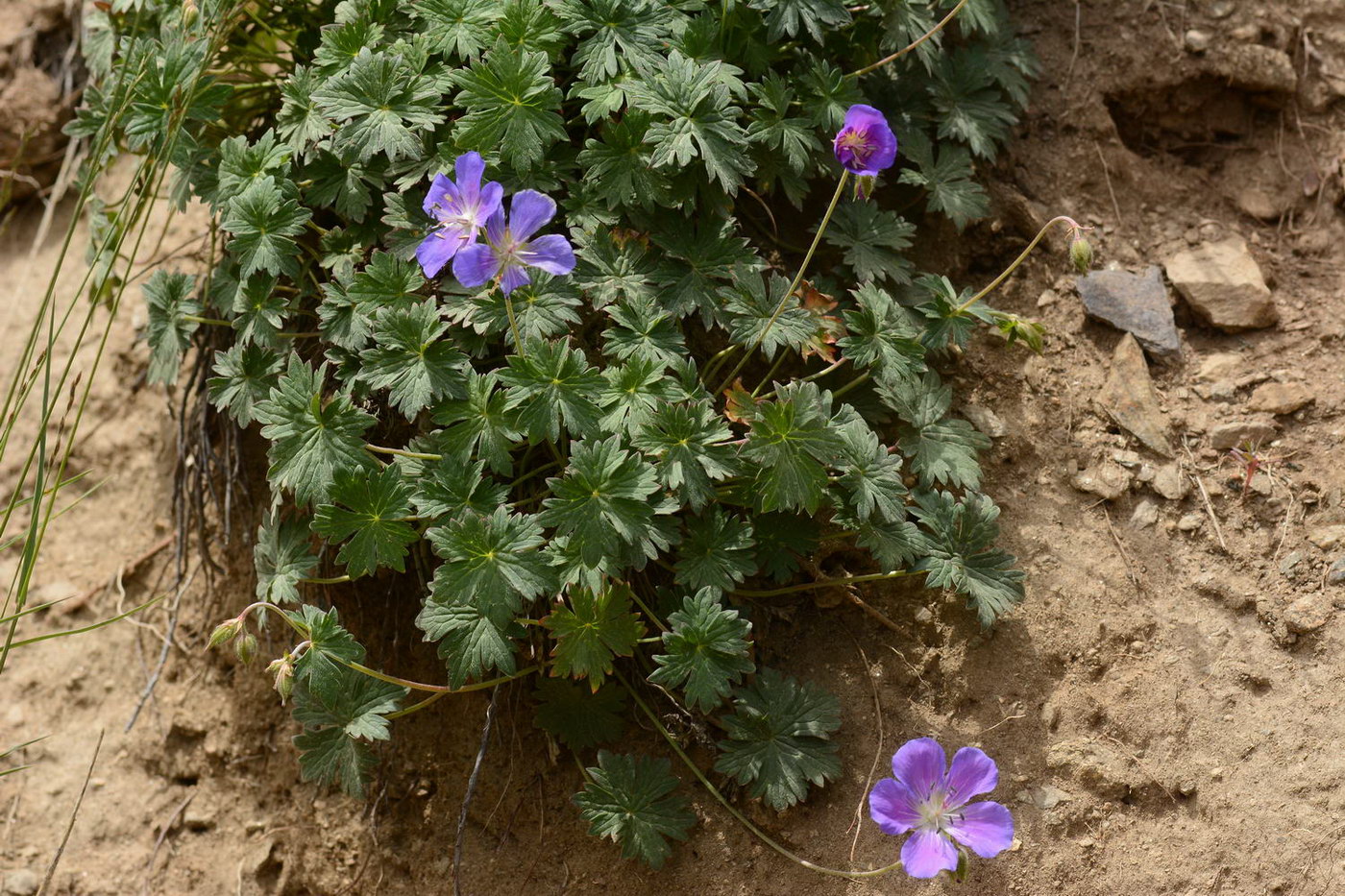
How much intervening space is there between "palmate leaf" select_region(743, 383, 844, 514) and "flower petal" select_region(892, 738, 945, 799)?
1.58ft

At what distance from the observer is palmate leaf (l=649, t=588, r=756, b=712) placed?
7.03 feet

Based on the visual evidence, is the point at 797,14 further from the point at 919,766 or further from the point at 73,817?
the point at 73,817

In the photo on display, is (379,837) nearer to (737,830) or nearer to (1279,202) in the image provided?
(737,830)

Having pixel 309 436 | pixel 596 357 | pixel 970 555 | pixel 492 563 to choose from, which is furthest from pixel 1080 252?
pixel 309 436

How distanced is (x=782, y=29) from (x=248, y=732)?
2054 millimetres

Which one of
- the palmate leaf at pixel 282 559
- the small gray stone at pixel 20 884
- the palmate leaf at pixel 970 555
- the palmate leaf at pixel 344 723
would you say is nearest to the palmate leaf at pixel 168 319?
the palmate leaf at pixel 282 559

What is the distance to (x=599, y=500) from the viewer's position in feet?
6.84

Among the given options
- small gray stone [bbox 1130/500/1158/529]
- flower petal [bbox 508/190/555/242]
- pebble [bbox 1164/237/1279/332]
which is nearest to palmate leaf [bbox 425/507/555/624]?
flower petal [bbox 508/190/555/242]

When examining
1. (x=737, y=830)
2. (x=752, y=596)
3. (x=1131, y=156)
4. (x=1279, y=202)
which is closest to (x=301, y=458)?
(x=752, y=596)

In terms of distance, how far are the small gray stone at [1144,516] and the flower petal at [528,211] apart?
1457 millimetres

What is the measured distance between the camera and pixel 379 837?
2.50 metres

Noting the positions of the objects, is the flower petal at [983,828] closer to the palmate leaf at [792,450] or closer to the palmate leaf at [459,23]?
the palmate leaf at [792,450]

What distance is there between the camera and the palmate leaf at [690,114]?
7.55 feet

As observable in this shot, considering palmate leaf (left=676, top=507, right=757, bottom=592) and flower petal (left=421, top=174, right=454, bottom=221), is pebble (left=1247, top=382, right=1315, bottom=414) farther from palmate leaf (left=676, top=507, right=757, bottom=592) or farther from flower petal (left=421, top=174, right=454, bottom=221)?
flower petal (left=421, top=174, right=454, bottom=221)
